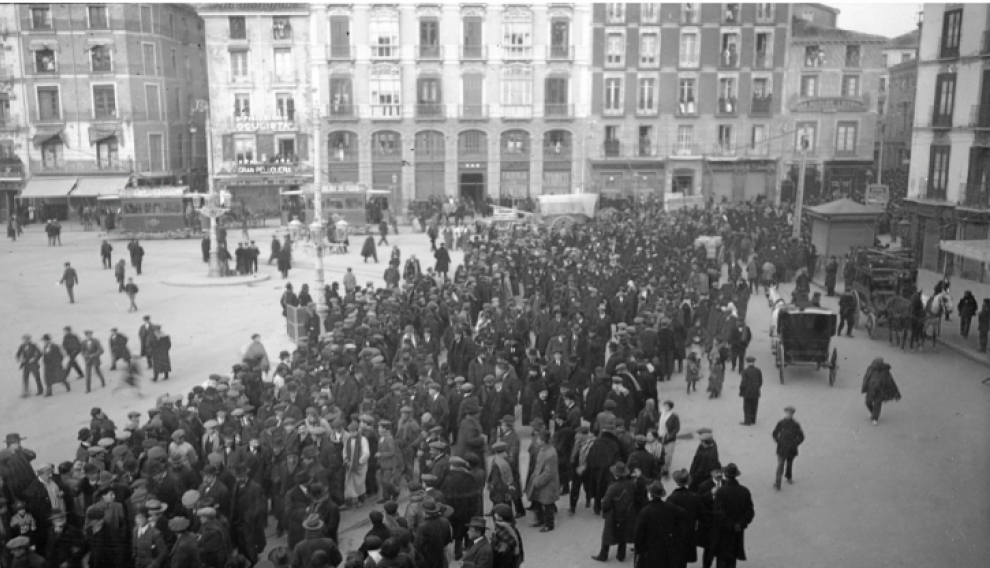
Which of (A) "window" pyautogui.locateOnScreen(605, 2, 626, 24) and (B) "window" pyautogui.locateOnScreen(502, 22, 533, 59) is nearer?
(B) "window" pyautogui.locateOnScreen(502, 22, 533, 59)

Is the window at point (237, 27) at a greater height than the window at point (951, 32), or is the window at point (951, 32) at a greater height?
the window at point (237, 27)

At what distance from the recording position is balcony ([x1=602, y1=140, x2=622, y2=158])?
2173 inches

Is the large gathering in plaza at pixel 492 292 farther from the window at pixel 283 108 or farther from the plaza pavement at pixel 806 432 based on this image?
the window at pixel 283 108

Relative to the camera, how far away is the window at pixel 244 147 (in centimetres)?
5397

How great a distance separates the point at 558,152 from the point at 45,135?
30459 mm

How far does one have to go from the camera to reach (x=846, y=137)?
2232 inches

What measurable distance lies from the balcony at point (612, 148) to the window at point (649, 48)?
503 cm

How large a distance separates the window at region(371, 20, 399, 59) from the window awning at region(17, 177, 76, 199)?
19.2 metres

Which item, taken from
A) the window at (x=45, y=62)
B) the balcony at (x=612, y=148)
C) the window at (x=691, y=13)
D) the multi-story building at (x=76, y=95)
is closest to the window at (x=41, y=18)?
the multi-story building at (x=76, y=95)

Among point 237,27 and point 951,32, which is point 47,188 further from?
point 951,32

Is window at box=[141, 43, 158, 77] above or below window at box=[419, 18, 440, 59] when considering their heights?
below

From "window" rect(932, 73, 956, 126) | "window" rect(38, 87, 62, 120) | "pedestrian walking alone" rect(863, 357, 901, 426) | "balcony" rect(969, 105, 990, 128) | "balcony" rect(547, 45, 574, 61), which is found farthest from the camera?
"balcony" rect(547, 45, 574, 61)

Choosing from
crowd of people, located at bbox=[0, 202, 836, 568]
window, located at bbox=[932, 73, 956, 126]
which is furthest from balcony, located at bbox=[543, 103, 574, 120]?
crowd of people, located at bbox=[0, 202, 836, 568]

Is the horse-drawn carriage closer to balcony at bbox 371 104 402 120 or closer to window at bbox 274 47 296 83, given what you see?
balcony at bbox 371 104 402 120
